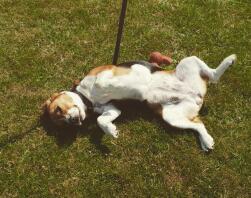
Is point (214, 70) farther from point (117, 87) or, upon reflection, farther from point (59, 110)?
point (59, 110)

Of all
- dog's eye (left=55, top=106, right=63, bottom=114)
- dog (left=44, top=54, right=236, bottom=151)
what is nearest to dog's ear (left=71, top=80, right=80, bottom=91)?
dog (left=44, top=54, right=236, bottom=151)

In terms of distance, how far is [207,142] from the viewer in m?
6.56

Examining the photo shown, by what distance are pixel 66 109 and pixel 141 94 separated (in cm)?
103

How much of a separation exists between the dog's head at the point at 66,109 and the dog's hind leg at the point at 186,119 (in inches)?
44.4

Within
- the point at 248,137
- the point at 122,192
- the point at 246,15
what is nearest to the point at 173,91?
the point at 248,137

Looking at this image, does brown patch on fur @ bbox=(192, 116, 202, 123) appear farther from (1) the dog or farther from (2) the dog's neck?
(2) the dog's neck

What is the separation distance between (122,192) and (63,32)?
10.9 feet

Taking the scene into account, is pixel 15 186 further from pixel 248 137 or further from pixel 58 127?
pixel 248 137

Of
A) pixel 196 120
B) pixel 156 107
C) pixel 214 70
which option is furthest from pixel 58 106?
pixel 214 70

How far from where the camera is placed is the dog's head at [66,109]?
6516 mm

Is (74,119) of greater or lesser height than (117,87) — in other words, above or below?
below

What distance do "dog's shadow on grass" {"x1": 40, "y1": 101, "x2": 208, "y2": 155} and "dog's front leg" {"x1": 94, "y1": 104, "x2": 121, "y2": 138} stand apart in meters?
0.13

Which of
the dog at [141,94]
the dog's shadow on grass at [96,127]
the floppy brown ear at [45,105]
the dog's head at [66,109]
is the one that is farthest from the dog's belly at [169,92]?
the floppy brown ear at [45,105]

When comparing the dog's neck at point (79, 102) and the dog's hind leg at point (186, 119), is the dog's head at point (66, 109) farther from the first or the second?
the dog's hind leg at point (186, 119)
